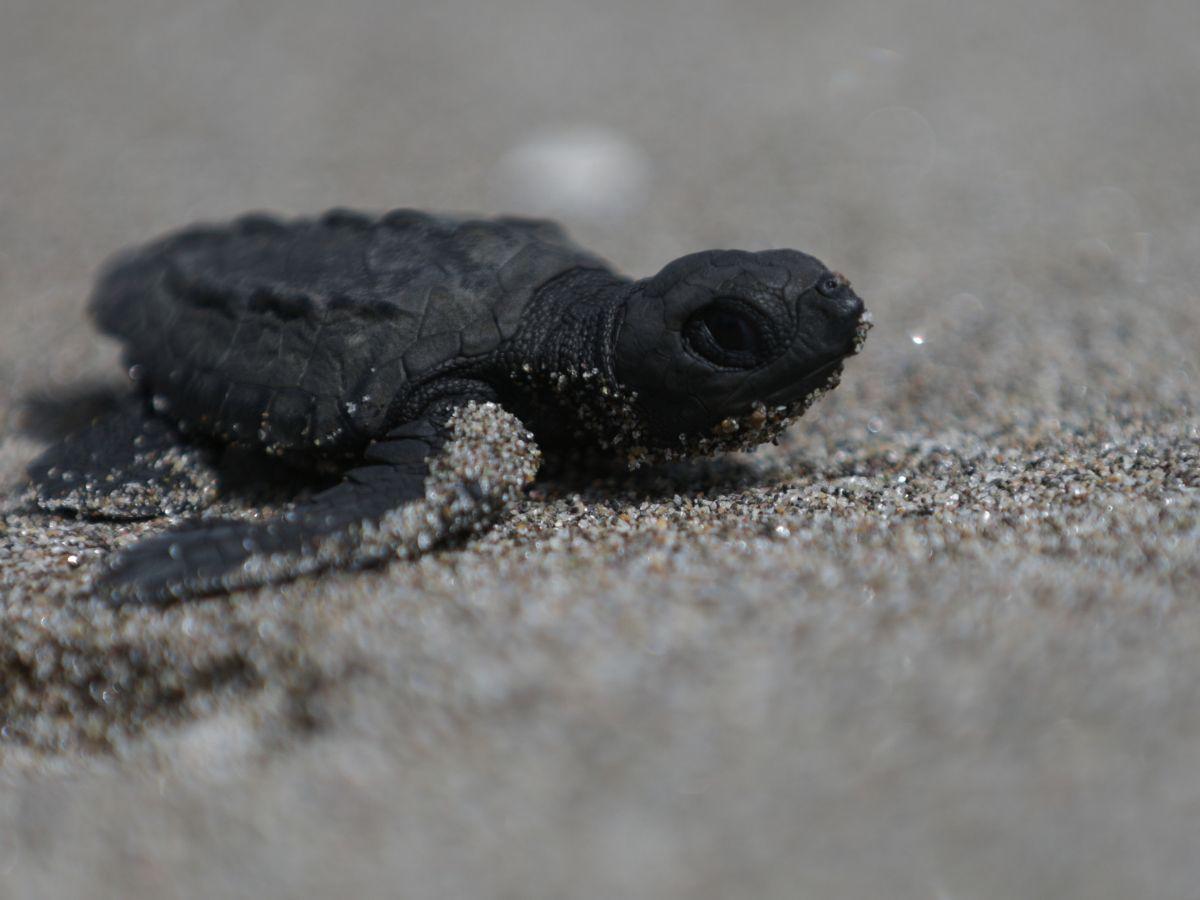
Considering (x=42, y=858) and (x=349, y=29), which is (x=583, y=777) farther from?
(x=349, y=29)

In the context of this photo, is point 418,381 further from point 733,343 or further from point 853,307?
point 853,307

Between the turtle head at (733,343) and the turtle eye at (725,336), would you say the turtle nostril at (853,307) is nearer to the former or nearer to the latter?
the turtle head at (733,343)

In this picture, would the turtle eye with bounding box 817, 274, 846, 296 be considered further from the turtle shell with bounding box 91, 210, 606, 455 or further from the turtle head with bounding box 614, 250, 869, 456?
the turtle shell with bounding box 91, 210, 606, 455

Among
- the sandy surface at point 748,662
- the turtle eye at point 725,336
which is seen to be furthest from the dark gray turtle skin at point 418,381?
the sandy surface at point 748,662

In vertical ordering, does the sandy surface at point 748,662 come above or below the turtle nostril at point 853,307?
below

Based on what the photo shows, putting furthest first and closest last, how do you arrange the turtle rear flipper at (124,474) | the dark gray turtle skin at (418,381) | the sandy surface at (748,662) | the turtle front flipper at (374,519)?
the turtle rear flipper at (124,474), the dark gray turtle skin at (418,381), the turtle front flipper at (374,519), the sandy surface at (748,662)

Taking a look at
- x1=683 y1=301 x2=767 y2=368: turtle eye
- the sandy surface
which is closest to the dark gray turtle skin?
x1=683 y1=301 x2=767 y2=368: turtle eye

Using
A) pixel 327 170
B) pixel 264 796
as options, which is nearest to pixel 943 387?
pixel 264 796
